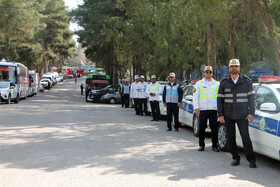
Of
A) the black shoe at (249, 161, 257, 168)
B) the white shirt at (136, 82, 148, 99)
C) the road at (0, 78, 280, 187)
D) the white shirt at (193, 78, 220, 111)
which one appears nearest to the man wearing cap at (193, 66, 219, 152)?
the white shirt at (193, 78, 220, 111)

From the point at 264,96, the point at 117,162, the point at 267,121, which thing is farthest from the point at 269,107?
the point at 117,162

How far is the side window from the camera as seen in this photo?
7.74 metres

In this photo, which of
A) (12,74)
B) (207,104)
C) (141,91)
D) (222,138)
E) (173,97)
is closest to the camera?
(207,104)

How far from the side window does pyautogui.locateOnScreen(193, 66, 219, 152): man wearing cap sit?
3.28 feet

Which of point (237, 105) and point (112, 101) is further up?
point (237, 105)

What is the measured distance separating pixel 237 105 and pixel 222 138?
1.83 metres

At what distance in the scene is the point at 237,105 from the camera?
7379 millimetres

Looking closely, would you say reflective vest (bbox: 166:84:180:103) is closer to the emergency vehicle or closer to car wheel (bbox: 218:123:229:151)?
car wheel (bbox: 218:123:229:151)

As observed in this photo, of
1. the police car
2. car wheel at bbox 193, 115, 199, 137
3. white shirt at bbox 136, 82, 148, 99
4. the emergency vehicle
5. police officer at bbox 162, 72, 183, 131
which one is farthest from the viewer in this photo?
the emergency vehicle

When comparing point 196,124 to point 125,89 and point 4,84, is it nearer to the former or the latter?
Answer: point 125,89

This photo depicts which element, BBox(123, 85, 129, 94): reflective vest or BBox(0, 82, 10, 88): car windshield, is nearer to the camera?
BBox(123, 85, 129, 94): reflective vest

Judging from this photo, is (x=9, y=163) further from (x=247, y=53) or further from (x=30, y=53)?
(x=30, y=53)

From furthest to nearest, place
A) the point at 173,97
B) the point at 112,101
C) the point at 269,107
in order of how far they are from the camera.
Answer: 1. the point at 112,101
2. the point at 173,97
3. the point at 269,107

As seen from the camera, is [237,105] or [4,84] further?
[4,84]
